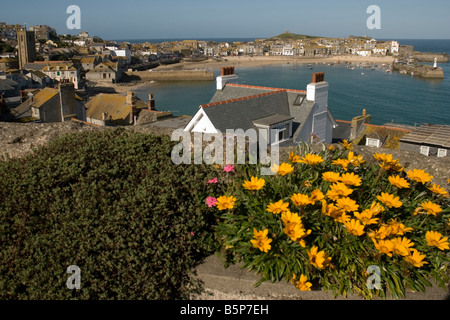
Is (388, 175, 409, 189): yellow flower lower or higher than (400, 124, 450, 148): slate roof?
higher

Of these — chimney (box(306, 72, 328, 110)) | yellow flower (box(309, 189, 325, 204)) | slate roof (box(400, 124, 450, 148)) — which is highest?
chimney (box(306, 72, 328, 110))

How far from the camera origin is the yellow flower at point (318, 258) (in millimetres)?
3725

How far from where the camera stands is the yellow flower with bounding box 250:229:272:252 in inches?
151

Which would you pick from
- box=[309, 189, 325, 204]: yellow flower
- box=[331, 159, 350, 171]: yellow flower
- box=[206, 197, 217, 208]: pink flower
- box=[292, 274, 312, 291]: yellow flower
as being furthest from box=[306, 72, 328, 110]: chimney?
box=[292, 274, 312, 291]: yellow flower

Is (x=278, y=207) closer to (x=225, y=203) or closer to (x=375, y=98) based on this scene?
(x=225, y=203)

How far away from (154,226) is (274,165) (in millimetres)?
1815

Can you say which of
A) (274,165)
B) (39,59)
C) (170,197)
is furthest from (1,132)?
(39,59)

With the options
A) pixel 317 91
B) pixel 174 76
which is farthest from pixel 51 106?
pixel 174 76

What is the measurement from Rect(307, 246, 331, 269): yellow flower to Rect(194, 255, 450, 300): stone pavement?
31 centimetres

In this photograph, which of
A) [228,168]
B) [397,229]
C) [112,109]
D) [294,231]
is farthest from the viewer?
[112,109]

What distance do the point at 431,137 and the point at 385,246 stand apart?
1384cm

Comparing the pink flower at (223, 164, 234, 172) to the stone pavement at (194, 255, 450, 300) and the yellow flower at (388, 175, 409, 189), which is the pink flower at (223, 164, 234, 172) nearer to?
the stone pavement at (194, 255, 450, 300)

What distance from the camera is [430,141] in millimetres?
Answer: 15383

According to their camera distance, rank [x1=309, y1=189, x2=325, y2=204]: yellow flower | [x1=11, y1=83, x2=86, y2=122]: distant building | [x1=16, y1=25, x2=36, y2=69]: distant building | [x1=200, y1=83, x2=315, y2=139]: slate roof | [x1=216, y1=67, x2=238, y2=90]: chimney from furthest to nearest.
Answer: [x1=16, y1=25, x2=36, y2=69]: distant building
[x1=11, y1=83, x2=86, y2=122]: distant building
[x1=216, y1=67, x2=238, y2=90]: chimney
[x1=200, y1=83, x2=315, y2=139]: slate roof
[x1=309, y1=189, x2=325, y2=204]: yellow flower
